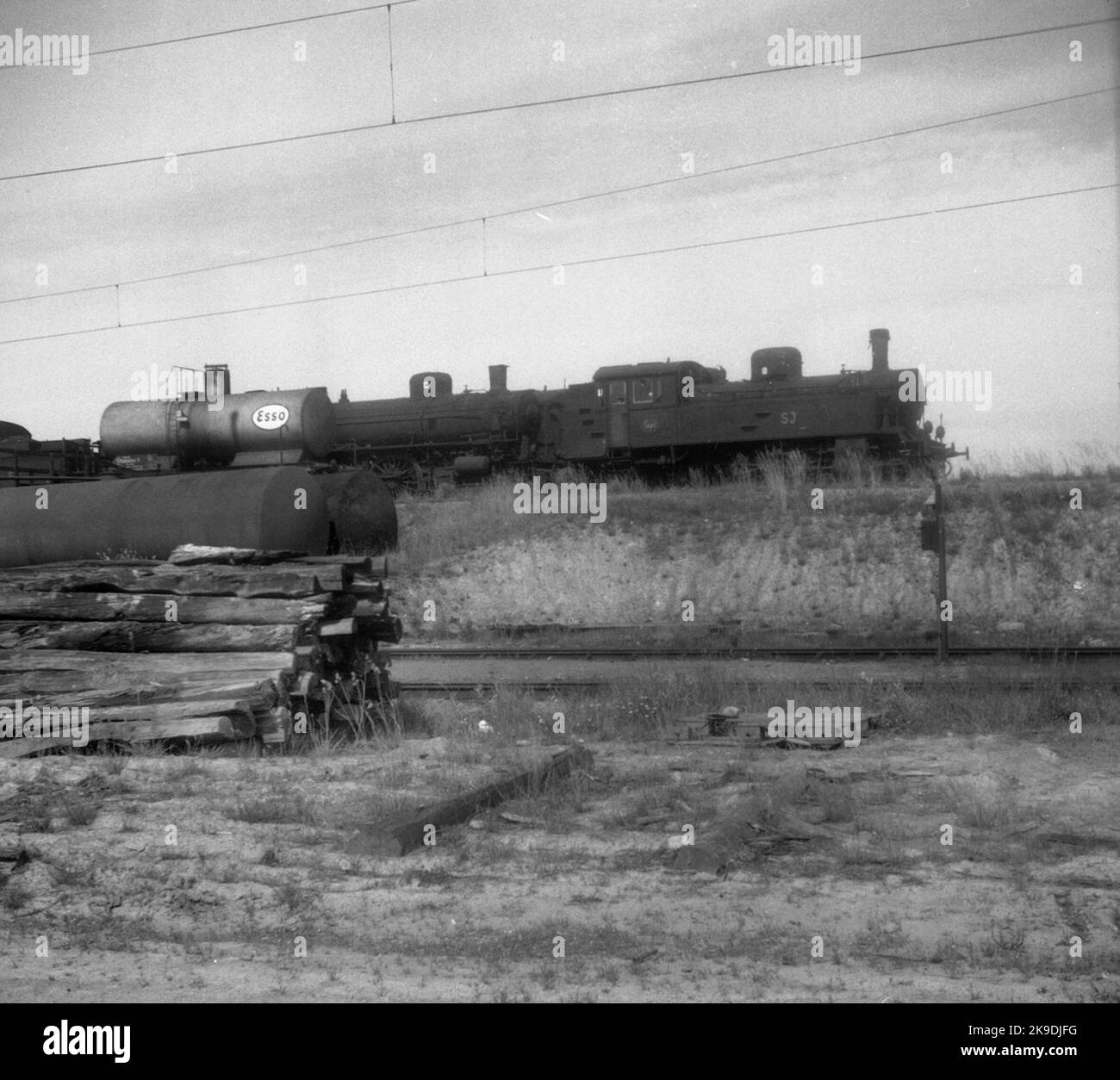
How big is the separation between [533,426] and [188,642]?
19345 mm

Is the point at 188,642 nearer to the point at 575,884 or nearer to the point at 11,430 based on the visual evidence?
the point at 575,884

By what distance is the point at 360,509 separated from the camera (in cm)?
1914

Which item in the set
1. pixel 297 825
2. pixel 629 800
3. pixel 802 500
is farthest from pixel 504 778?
pixel 802 500

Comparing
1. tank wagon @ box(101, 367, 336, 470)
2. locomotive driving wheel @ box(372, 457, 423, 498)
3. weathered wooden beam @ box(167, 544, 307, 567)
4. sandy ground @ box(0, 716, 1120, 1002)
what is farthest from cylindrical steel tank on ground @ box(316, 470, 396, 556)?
sandy ground @ box(0, 716, 1120, 1002)

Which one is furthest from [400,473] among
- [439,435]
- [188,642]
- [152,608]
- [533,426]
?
[188,642]

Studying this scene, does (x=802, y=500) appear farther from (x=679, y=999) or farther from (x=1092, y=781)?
(x=679, y=999)

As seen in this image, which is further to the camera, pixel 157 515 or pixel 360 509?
pixel 360 509

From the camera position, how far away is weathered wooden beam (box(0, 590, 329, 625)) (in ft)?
33.2

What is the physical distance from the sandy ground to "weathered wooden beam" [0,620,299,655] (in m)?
1.21

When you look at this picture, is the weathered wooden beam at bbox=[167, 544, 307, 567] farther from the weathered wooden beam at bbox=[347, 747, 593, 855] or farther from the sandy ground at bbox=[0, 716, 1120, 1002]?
the weathered wooden beam at bbox=[347, 747, 593, 855]

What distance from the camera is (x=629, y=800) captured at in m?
7.87

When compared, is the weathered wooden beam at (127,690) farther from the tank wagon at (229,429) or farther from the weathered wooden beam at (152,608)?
the tank wagon at (229,429)

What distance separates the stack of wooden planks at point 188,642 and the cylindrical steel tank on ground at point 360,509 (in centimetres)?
716
